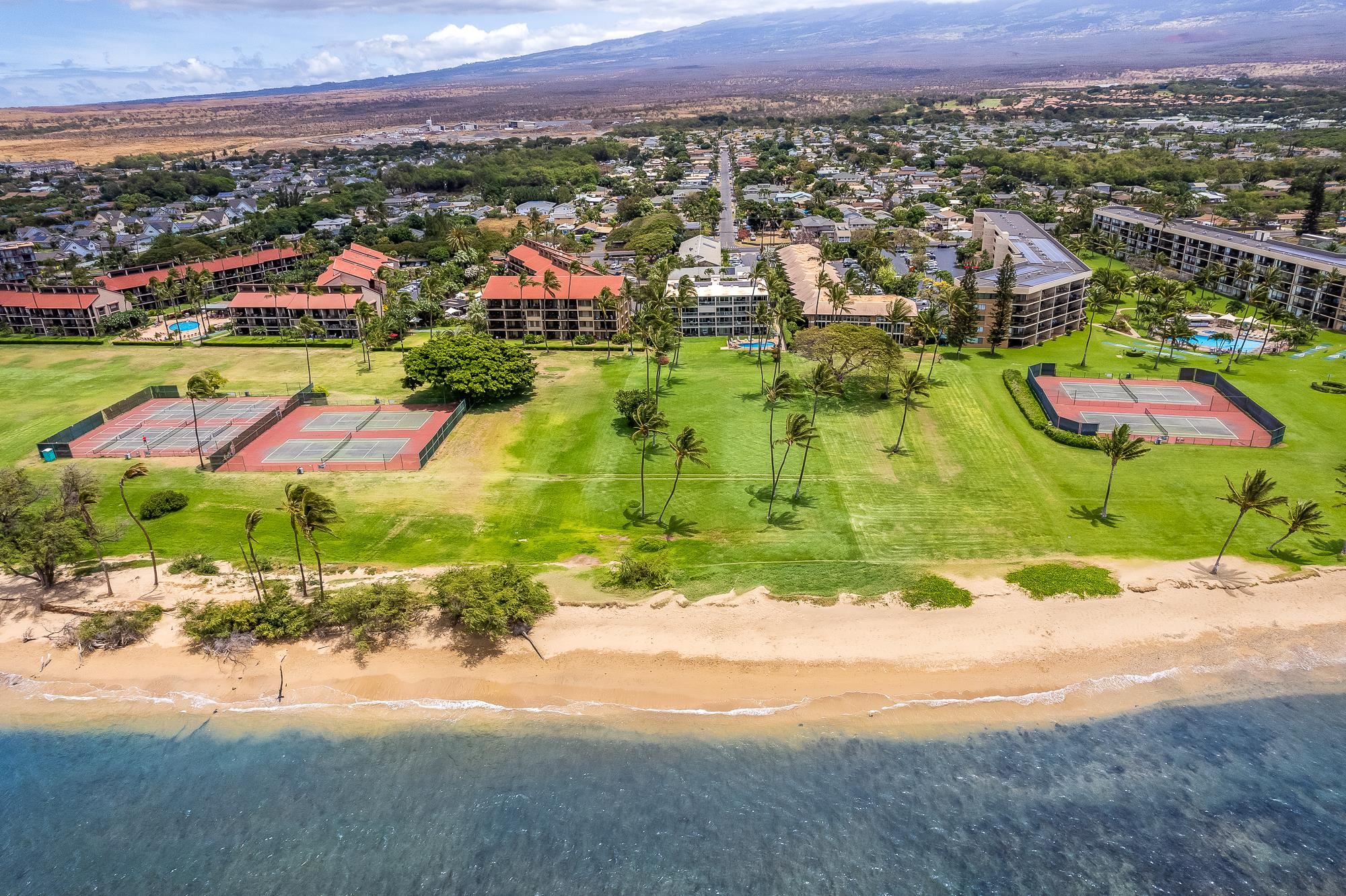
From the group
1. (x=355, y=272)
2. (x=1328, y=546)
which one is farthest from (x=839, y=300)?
(x=355, y=272)

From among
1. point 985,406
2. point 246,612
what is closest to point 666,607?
point 246,612

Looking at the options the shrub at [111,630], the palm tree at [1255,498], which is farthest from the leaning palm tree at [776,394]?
the shrub at [111,630]

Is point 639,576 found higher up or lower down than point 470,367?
lower down

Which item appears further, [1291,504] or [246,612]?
[1291,504]

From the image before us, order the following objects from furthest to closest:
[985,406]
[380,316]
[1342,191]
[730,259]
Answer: [1342,191], [730,259], [380,316], [985,406]

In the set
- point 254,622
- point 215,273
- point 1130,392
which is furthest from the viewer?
point 215,273

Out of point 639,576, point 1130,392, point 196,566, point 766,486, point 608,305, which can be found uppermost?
point 608,305

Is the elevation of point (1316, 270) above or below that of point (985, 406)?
above

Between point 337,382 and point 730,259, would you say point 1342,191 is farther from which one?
point 337,382

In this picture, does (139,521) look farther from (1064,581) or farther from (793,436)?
(1064,581)
